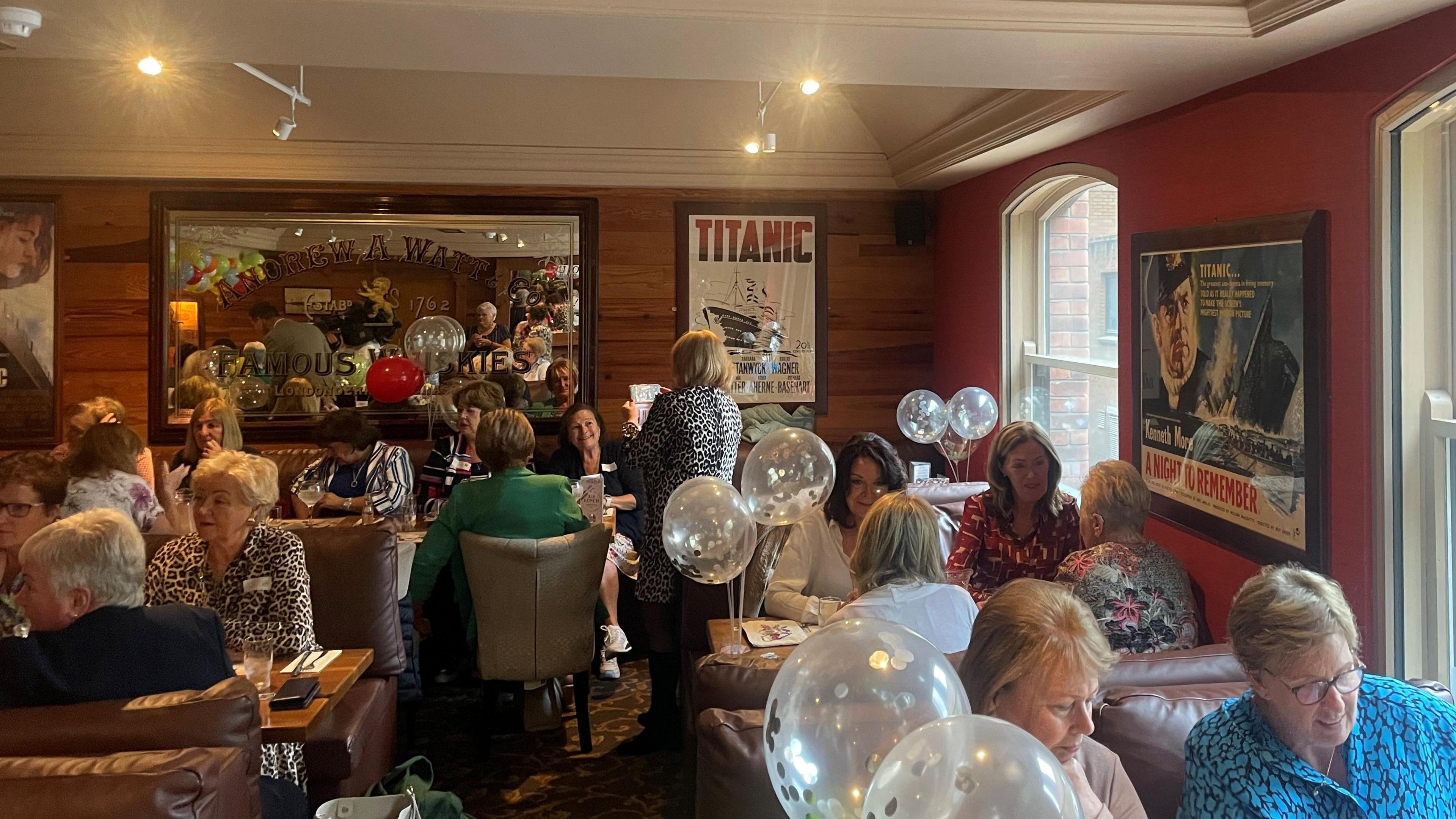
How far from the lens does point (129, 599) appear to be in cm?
239

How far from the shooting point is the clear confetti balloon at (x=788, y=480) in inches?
133

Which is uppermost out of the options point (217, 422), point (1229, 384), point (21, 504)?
point (1229, 384)

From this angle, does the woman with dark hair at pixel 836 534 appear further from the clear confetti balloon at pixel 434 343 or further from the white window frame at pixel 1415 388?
the clear confetti balloon at pixel 434 343

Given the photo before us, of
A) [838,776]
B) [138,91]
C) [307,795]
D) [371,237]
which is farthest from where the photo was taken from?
[371,237]

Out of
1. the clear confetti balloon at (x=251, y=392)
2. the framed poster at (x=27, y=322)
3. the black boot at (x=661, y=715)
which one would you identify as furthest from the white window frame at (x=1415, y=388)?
the framed poster at (x=27, y=322)

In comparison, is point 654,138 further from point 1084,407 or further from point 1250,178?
point 1250,178

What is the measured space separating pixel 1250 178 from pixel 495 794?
3.29m

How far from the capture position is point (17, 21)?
2854mm

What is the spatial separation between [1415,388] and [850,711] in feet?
7.21

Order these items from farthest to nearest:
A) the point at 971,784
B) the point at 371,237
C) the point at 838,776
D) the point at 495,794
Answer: the point at 371,237 < the point at 495,794 < the point at 838,776 < the point at 971,784

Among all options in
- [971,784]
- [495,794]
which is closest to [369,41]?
[495,794]

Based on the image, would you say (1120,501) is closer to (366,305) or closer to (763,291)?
(763,291)

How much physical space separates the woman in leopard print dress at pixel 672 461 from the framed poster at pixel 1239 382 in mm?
1617

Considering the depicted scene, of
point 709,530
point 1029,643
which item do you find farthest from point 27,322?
point 1029,643
